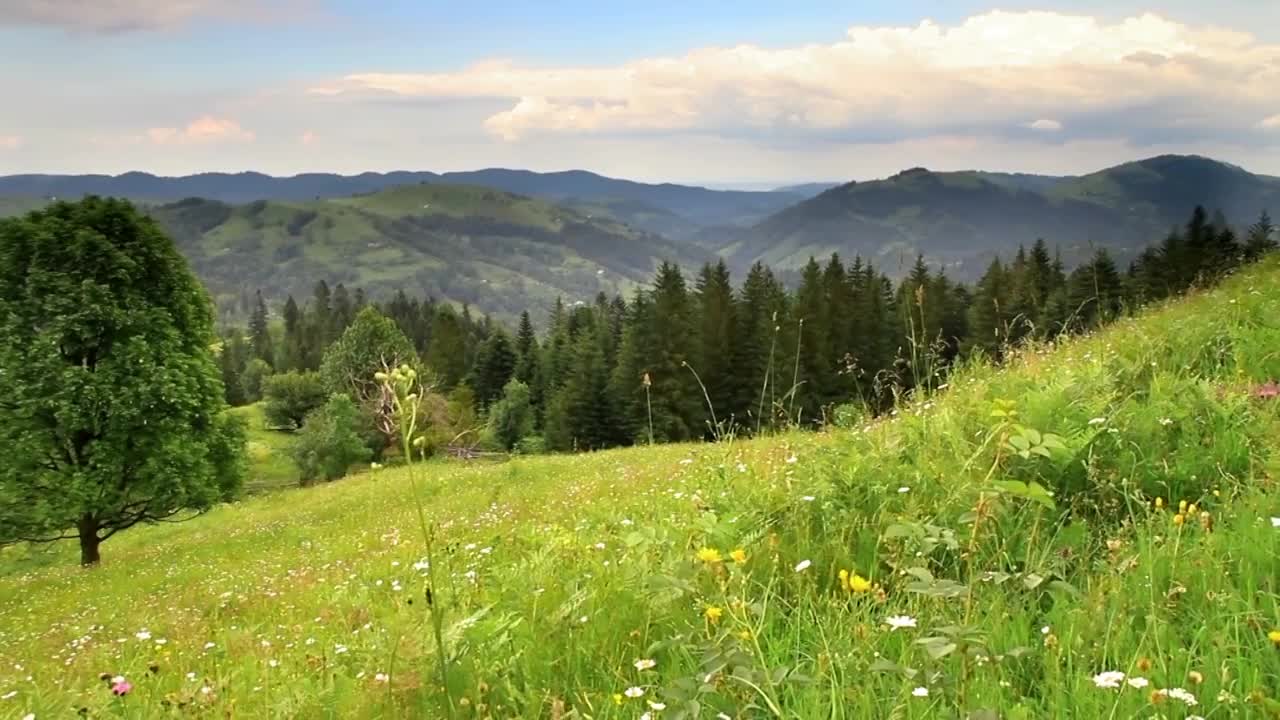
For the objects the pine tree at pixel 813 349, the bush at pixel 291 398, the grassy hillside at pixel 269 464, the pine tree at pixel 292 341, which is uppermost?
the pine tree at pixel 813 349

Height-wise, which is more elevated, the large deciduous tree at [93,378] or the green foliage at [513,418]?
the large deciduous tree at [93,378]

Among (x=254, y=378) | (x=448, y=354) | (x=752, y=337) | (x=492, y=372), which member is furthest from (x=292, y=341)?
(x=752, y=337)

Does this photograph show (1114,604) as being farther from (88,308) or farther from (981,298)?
(981,298)

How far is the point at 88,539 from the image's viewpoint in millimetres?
24141

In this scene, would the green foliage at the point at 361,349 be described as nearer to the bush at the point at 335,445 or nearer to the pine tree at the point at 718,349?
the bush at the point at 335,445

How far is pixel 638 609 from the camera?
13.5 ft

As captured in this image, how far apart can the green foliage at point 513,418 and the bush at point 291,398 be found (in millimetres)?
37398

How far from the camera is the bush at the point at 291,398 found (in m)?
101

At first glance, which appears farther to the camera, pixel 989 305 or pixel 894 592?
pixel 989 305

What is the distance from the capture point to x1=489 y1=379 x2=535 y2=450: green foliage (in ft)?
242

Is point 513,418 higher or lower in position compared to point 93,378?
lower

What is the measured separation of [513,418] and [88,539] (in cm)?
5161

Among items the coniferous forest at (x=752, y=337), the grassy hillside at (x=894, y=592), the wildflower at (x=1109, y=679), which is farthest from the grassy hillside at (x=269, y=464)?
the wildflower at (x=1109, y=679)

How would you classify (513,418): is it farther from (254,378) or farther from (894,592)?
(254,378)
